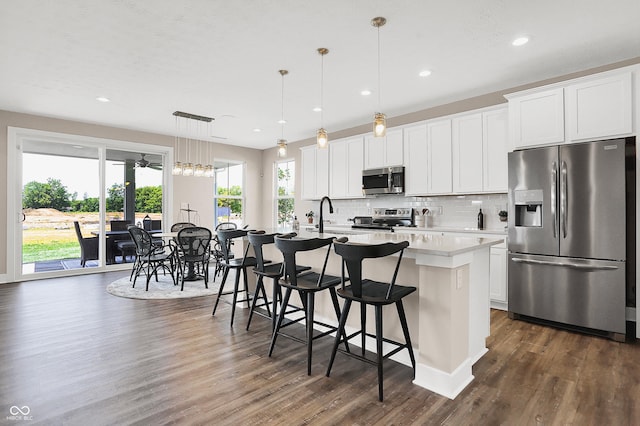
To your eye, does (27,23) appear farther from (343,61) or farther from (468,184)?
(468,184)

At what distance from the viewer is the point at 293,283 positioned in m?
2.60

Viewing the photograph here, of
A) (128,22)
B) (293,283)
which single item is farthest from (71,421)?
(128,22)

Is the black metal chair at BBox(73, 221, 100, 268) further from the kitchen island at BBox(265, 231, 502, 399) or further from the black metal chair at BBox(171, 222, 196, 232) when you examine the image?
the kitchen island at BBox(265, 231, 502, 399)

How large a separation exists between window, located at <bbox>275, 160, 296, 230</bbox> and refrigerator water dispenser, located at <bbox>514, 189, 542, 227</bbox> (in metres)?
4.88

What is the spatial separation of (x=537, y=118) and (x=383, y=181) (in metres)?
2.26

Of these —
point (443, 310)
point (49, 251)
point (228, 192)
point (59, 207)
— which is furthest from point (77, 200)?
point (443, 310)

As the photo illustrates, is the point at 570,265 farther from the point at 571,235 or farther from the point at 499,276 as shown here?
the point at 499,276

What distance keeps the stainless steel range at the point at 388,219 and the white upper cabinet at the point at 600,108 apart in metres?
2.45

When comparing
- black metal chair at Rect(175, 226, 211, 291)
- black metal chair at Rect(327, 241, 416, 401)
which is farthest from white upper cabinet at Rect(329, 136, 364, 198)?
black metal chair at Rect(327, 241, 416, 401)

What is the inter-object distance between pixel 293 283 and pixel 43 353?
2.16 meters

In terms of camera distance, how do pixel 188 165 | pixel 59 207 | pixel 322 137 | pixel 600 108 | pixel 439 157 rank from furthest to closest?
1. pixel 59 207
2. pixel 188 165
3. pixel 439 157
4. pixel 322 137
5. pixel 600 108

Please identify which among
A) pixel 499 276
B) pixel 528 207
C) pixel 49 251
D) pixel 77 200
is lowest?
pixel 499 276

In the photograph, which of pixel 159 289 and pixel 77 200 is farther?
pixel 77 200

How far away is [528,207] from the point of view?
12.1 ft
